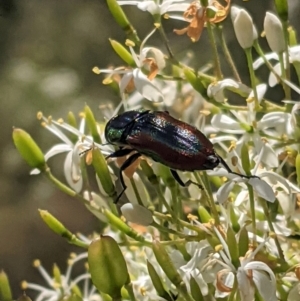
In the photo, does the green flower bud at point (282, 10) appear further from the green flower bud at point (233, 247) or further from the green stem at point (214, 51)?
the green flower bud at point (233, 247)

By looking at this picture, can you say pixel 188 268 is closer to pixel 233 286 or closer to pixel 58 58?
pixel 233 286

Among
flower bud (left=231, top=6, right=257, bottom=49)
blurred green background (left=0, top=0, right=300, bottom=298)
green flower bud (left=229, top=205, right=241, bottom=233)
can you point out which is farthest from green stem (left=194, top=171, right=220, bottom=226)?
blurred green background (left=0, top=0, right=300, bottom=298)

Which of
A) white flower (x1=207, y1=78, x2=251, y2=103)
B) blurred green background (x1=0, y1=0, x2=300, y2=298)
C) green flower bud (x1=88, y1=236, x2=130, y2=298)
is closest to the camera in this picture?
green flower bud (x1=88, y1=236, x2=130, y2=298)

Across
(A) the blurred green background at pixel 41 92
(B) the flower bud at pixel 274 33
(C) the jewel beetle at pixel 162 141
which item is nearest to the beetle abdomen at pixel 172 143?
(C) the jewel beetle at pixel 162 141

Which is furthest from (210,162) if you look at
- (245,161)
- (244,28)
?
(244,28)

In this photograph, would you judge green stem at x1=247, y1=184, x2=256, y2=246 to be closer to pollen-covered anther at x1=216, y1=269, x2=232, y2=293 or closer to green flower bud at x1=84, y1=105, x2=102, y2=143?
pollen-covered anther at x1=216, y1=269, x2=232, y2=293

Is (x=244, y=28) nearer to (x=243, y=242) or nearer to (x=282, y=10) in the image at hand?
(x=282, y=10)

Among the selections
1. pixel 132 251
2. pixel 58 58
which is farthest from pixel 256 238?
pixel 58 58
